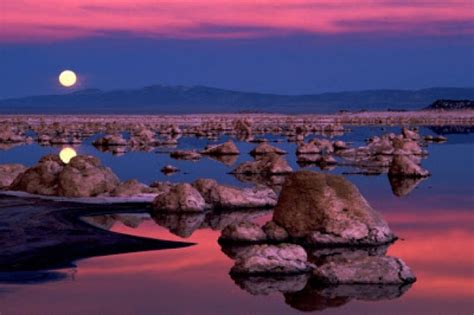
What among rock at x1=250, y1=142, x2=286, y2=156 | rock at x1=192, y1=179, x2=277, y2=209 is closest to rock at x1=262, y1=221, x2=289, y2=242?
rock at x1=192, y1=179, x2=277, y2=209

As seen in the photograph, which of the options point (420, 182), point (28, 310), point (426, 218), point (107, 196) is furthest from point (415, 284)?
point (420, 182)

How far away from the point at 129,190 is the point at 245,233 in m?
7.36

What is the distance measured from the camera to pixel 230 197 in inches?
971

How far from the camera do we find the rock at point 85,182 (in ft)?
84.8

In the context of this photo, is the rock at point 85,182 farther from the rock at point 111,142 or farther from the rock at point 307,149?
the rock at point 111,142

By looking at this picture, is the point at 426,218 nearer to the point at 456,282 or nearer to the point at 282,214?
the point at 282,214

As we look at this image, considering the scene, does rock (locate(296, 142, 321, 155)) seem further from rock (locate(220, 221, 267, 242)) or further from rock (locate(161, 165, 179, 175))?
rock (locate(220, 221, 267, 242))

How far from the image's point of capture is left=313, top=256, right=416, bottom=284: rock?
15461mm

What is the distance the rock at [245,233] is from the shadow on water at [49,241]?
0.96 m

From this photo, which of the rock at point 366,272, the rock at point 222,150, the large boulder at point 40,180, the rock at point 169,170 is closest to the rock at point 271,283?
the rock at point 366,272

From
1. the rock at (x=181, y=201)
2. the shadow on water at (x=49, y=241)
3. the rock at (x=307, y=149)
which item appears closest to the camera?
the shadow on water at (x=49, y=241)

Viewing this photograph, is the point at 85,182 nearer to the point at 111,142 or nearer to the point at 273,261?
the point at 273,261

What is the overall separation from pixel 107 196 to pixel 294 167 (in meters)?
16.1

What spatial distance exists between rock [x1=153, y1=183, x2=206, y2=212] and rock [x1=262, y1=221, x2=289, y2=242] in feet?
13.4
